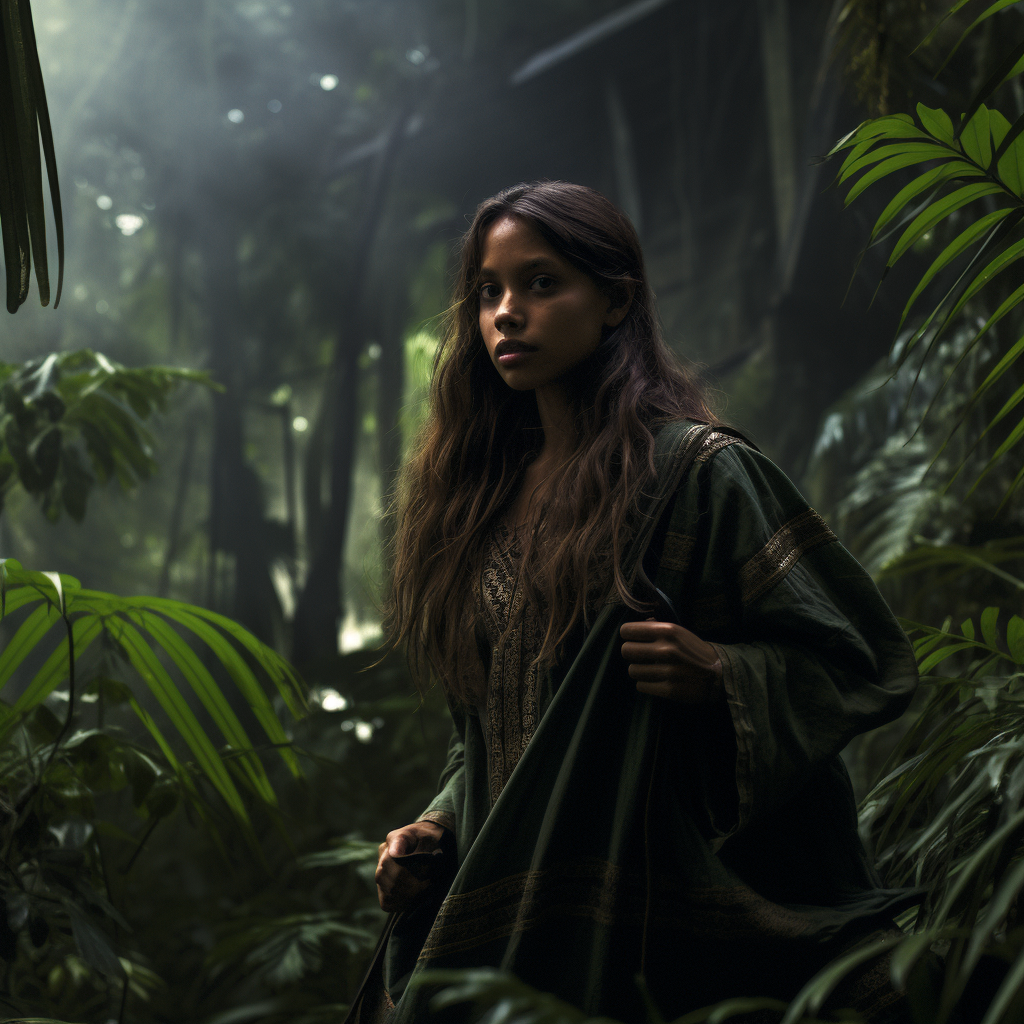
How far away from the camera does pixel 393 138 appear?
13.9 ft

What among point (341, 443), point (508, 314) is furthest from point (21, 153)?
point (341, 443)

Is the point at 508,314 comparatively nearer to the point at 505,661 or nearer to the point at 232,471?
the point at 505,661

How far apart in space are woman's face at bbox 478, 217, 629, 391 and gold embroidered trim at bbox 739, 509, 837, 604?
0.30 metres

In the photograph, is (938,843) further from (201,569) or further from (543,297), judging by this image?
(201,569)

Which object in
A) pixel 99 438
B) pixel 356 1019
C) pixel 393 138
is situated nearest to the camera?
pixel 356 1019

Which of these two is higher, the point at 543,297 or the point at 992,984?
the point at 543,297

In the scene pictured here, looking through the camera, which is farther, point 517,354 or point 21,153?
point 517,354

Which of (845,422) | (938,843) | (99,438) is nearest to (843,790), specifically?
(938,843)

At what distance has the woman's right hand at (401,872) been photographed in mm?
997

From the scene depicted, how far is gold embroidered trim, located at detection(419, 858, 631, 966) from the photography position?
0.81 meters

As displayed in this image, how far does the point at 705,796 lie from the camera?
85 cm

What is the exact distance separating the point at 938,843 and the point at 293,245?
443cm

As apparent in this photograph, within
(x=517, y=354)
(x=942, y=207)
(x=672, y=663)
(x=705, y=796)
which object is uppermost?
(x=942, y=207)

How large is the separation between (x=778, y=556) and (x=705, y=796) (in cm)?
22
